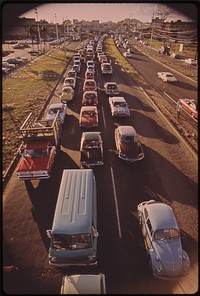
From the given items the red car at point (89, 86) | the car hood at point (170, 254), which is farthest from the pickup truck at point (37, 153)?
the red car at point (89, 86)

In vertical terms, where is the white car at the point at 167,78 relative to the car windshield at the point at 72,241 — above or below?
above

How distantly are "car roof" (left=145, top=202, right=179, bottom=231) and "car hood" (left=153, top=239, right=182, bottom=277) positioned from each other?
2.16 ft

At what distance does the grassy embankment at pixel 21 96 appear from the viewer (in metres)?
20.4

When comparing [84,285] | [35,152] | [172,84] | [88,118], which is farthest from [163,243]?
[172,84]

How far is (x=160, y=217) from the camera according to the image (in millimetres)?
11078

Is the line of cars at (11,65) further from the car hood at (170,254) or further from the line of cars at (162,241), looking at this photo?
the car hood at (170,254)

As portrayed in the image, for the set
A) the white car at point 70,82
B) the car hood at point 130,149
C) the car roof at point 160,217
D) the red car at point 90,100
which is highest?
the white car at point 70,82

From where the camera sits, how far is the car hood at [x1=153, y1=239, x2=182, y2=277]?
970cm

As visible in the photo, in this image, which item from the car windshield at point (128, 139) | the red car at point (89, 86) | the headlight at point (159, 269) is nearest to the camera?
the headlight at point (159, 269)

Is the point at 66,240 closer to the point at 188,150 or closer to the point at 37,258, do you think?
the point at 37,258

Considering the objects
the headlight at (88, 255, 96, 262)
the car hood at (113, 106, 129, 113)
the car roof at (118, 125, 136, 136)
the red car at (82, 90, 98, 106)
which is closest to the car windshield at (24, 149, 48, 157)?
the car roof at (118, 125, 136, 136)

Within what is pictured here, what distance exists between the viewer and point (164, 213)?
37.0 feet

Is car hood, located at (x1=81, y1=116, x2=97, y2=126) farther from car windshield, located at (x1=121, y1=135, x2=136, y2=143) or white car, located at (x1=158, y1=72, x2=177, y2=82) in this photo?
white car, located at (x1=158, y1=72, x2=177, y2=82)

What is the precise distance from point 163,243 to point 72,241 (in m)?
4.11
